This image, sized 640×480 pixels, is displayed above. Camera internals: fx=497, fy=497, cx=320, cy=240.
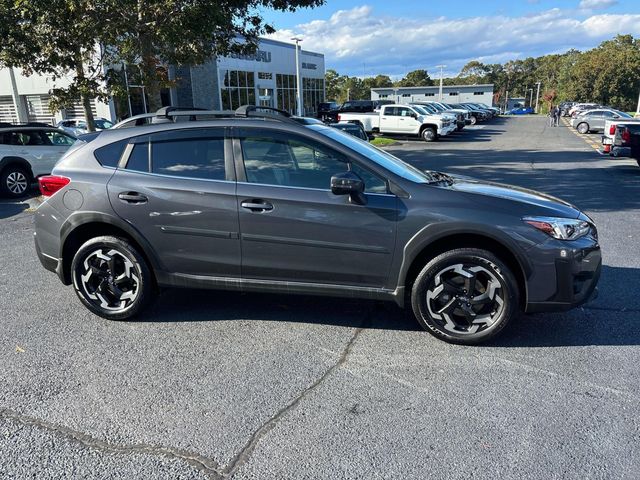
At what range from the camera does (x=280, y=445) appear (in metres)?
2.71

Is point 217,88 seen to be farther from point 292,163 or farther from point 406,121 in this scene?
point 292,163

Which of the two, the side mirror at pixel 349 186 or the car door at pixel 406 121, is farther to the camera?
the car door at pixel 406 121

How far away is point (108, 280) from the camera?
170 inches

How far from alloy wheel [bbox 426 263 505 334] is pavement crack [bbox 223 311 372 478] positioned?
0.72 metres

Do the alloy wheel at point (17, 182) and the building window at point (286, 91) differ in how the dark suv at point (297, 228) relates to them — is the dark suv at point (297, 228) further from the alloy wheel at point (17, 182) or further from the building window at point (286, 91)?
the building window at point (286, 91)

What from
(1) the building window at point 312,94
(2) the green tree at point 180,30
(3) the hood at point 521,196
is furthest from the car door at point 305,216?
(1) the building window at point 312,94

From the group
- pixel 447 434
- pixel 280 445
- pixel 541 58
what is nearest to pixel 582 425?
pixel 447 434

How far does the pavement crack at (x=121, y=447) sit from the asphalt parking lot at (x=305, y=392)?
1 centimetres

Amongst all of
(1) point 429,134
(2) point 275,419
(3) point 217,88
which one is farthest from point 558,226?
(3) point 217,88

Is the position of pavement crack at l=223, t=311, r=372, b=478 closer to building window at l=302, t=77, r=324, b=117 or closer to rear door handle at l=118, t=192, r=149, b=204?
rear door handle at l=118, t=192, r=149, b=204

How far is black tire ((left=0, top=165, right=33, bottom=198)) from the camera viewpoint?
1061cm

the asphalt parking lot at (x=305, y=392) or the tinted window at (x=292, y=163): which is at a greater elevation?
the tinted window at (x=292, y=163)

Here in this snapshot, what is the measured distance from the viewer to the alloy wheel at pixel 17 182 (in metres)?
10.7

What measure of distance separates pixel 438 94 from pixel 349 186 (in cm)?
9101
